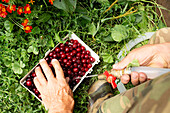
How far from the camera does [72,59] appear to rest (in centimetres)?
130

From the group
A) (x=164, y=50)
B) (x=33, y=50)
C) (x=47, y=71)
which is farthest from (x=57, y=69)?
(x=164, y=50)

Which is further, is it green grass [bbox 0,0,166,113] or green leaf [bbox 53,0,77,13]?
green grass [bbox 0,0,166,113]

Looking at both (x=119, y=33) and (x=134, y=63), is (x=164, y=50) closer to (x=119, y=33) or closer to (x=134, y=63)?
(x=134, y=63)

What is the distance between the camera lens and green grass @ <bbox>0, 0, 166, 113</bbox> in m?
1.29

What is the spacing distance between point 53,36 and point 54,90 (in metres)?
0.56

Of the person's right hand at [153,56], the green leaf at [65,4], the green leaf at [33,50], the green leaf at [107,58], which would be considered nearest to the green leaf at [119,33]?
the green leaf at [107,58]

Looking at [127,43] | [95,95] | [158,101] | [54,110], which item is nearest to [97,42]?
[127,43]

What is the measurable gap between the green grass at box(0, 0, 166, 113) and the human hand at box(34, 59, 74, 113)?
22 centimetres

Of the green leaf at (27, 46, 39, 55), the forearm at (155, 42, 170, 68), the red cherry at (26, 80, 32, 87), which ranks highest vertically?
the green leaf at (27, 46, 39, 55)

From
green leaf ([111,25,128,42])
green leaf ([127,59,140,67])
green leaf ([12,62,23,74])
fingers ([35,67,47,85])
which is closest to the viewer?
green leaf ([127,59,140,67])

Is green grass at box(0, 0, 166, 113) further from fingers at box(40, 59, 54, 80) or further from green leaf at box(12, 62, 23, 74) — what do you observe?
fingers at box(40, 59, 54, 80)

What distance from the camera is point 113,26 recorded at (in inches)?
63.4

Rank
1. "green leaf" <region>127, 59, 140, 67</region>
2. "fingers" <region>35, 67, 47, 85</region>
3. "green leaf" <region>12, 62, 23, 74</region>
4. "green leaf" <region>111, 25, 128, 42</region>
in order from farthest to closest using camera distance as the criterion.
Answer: "green leaf" <region>111, 25, 128, 42</region> < "green leaf" <region>12, 62, 23, 74</region> < "fingers" <region>35, 67, 47, 85</region> < "green leaf" <region>127, 59, 140, 67</region>

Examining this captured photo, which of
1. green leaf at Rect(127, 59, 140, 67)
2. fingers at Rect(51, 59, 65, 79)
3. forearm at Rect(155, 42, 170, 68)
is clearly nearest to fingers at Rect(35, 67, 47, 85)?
fingers at Rect(51, 59, 65, 79)
